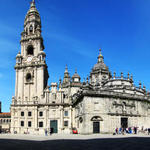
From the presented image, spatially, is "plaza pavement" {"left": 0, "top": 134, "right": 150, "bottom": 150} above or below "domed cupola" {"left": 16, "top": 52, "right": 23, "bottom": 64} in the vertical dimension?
below

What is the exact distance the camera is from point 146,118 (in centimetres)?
4578

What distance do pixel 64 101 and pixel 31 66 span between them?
1403cm

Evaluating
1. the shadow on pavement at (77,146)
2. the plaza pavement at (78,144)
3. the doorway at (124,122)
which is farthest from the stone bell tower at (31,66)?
the shadow on pavement at (77,146)

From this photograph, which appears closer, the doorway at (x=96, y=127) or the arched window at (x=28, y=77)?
the doorway at (x=96, y=127)

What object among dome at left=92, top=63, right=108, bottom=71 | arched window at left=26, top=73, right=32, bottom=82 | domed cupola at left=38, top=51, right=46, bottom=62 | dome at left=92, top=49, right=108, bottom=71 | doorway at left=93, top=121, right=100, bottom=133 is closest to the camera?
doorway at left=93, top=121, right=100, bottom=133

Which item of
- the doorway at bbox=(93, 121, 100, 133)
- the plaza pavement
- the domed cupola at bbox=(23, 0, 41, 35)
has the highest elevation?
the domed cupola at bbox=(23, 0, 41, 35)

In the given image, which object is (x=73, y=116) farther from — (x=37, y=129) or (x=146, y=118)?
(x=146, y=118)

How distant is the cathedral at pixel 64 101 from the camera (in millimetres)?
39562

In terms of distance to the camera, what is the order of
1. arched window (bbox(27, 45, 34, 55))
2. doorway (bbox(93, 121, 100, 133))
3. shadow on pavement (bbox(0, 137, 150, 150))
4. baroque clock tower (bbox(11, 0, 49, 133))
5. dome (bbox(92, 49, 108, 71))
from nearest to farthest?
shadow on pavement (bbox(0, 137, 150, 150))
doorway (bbox(93, 121, 100, 133))
baroque clock tower (bbox(11, 0, 49, 133))
arched window (bbox(27, 45, 34, 55))
dome (bbox(92, 49, 108, 71))

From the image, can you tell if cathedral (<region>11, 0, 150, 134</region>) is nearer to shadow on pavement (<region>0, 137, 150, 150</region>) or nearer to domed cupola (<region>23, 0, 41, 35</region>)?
domed cupola (<region>23, 0, 41, 35</region>)

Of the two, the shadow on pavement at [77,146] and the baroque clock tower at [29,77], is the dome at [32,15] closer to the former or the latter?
the baroque clock tower at [29,77]

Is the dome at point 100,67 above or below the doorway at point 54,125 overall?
above

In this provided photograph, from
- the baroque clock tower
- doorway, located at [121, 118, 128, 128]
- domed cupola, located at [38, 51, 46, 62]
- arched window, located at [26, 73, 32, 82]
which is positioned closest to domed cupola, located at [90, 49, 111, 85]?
the baroque clock tower

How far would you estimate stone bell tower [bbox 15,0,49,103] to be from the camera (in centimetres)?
5453
